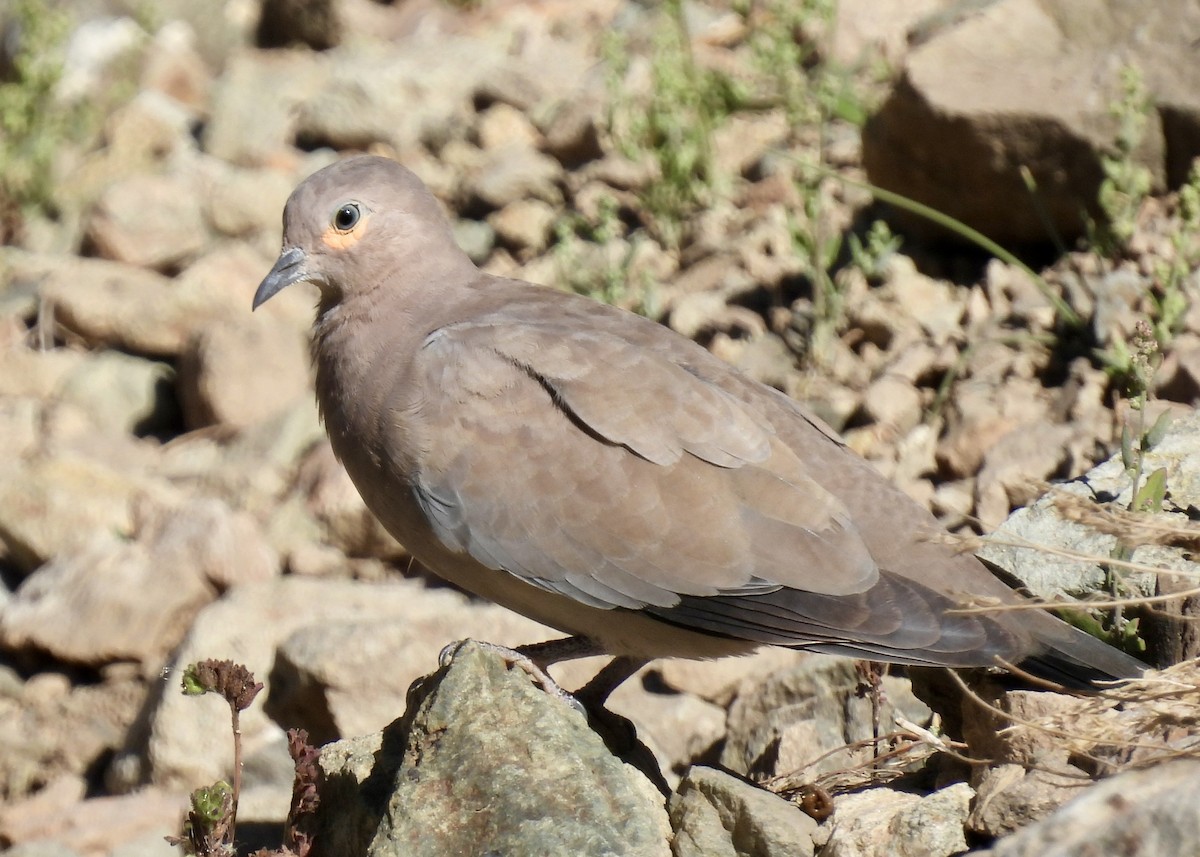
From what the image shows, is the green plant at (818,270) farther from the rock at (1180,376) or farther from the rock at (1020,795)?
the rock at (1020,795)

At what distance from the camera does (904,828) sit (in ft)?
11.8

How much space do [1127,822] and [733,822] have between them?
1.21 metres

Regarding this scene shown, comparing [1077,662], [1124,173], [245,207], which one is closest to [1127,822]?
[1077,662]

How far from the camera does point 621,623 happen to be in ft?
15.1

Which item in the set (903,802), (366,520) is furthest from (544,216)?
(903,802)

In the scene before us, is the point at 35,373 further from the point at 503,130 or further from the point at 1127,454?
the point at 1127,454

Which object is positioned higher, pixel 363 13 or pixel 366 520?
pixel 363 13

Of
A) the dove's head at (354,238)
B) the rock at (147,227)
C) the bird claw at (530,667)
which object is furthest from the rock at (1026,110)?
the rock at (147,227)

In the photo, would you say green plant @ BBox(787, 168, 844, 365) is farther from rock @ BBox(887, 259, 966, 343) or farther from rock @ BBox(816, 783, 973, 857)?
rock @ BBox(816, 783, 973, 857)

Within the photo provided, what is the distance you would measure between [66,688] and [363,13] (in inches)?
232

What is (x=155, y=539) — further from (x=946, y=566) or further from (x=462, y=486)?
(x=946, y=566)

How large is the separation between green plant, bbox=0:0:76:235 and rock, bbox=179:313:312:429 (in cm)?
207

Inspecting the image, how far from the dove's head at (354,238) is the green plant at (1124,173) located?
2.70 metres

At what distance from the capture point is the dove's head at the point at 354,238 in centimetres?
524
